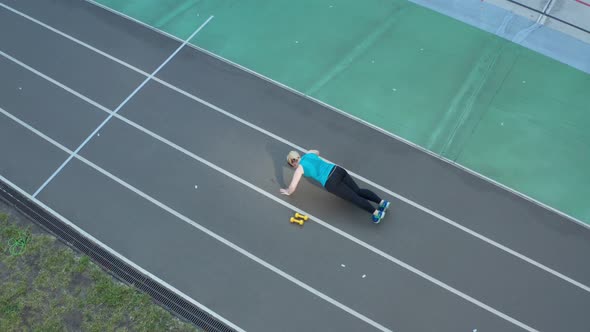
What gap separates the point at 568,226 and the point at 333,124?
4.38 m

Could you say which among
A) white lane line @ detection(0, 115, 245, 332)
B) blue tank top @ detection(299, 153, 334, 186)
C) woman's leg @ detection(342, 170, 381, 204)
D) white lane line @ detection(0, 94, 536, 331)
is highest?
blue tank top @ detection(299, 153, 334, 186)

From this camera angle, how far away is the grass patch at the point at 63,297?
24.8 feet

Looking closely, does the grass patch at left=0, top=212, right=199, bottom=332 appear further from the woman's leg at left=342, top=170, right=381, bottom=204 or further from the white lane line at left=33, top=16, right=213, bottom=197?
the woman's leg at left=342, top=170, right=381, bottom=204

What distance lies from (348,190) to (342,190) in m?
0.10

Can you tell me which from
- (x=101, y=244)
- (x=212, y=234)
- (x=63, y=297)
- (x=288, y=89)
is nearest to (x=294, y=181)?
(x=212, y=234)

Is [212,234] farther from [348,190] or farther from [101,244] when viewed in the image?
[348,190]

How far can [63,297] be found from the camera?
7824mm

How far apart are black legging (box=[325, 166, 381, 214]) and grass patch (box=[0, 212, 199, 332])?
3.06 meters

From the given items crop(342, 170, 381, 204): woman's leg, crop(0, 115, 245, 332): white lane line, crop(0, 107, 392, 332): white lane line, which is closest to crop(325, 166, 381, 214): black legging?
crop(342, 170, 381, 204): woman's leg

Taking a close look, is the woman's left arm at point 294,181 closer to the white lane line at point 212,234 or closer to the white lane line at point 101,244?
the white lane line at point 212,234

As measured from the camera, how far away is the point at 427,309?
757 cm

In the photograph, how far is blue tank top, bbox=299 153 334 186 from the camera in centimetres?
813

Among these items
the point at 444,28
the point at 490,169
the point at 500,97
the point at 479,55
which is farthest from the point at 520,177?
the point at 444,28

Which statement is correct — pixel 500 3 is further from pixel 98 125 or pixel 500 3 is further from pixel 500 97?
pixel 98 125
